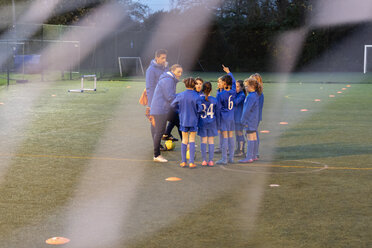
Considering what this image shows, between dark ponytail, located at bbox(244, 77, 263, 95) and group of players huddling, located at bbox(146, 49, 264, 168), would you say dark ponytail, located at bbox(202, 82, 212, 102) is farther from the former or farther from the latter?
dark ponytail, located at bbox(244, 77, 263, 95)

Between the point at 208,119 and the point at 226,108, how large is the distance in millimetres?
348

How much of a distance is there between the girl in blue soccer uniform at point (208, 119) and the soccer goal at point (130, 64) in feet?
105

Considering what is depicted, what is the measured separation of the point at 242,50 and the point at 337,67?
7.16m

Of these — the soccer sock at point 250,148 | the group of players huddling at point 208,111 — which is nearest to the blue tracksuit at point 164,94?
the group of players huddling at point 208,111

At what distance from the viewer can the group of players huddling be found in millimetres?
8492

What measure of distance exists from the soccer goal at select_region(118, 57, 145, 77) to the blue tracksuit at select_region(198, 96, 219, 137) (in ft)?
105

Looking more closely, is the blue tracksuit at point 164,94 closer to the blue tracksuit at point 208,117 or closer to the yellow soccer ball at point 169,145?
the blue tracksuit at point 208,117

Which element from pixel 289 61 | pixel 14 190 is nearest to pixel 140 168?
pixel 14 190

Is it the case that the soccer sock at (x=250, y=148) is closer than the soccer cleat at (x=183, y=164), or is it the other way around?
the soccer cleat at (x=183, y=164)

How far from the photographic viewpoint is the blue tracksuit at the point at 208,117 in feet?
27.9

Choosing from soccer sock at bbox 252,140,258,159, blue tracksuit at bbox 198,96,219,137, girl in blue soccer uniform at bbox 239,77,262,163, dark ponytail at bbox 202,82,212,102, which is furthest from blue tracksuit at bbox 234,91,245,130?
dark ponytail at bbox 202,82,212,102

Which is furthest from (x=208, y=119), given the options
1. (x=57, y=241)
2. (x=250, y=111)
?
(x=57, y=241)

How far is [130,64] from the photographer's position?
4338 centimetres

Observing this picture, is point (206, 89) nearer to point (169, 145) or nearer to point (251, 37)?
point (169, 145)
